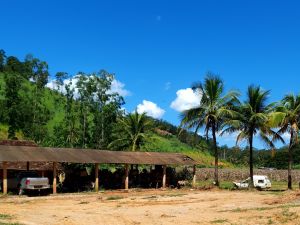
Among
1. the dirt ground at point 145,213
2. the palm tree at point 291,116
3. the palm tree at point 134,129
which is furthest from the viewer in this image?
the palm tree at point 134,129

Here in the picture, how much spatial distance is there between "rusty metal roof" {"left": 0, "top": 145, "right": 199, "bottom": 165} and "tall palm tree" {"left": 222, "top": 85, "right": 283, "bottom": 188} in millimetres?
5270

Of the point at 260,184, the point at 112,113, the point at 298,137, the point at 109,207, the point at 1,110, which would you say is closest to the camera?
the point at 109,207

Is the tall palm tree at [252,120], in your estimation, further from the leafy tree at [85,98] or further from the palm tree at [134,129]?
the leafy tree at [85,98]

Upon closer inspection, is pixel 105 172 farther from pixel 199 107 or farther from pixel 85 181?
pixel 199 107

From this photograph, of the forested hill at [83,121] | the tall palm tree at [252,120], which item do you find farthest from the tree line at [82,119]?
the tall palm tree at [252,120]

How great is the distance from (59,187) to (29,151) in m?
5.38

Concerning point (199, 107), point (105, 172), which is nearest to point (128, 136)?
point (105, 172)

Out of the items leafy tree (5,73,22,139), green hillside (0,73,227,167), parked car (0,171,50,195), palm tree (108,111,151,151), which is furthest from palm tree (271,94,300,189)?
green hillside (0,73,227,167)

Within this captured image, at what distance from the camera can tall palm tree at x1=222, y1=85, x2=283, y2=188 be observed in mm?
32562

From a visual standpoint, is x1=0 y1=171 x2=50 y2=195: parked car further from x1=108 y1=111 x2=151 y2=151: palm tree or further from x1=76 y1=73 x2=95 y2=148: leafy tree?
x1=76 y1=73 x2=95 y2=148: leafy tree

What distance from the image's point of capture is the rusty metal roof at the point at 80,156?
2598 cm

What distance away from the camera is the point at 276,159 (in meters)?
82.9

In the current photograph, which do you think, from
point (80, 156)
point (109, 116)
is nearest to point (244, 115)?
point (80, 156)

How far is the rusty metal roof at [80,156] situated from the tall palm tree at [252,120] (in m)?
5.27
